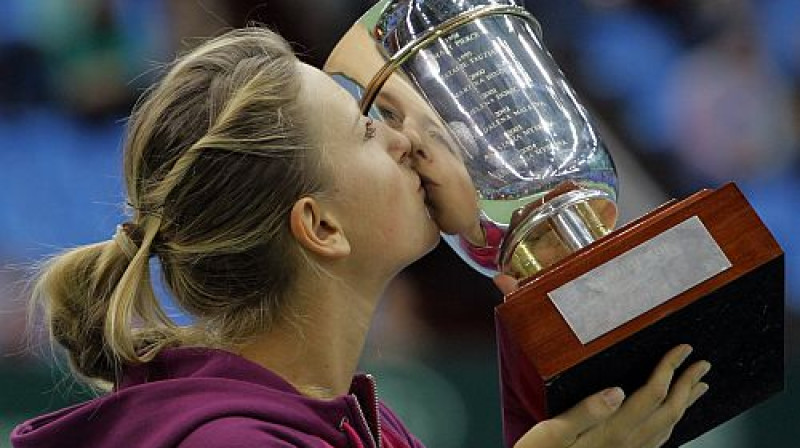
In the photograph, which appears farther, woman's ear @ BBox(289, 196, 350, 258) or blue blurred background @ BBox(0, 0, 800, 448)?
blue blurred background @ BBox(0, 0, 800, 448)

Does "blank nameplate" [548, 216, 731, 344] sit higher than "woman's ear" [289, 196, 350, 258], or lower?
lower

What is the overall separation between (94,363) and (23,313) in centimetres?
121

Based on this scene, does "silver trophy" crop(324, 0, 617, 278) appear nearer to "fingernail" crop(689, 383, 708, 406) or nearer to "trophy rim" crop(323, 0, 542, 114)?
"trophy rim" crop(323, 0, 542, 114)

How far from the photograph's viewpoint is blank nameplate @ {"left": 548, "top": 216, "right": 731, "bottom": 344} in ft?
3.79

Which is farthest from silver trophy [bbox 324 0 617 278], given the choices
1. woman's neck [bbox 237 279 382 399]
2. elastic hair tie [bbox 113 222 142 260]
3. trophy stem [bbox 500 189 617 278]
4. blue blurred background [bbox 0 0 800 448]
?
blue blurred background [bbox 0 0 800 448]

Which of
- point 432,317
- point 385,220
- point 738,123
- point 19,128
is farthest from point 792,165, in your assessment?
point 385,220

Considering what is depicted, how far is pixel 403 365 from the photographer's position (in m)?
2.49

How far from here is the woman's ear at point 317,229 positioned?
1.30m

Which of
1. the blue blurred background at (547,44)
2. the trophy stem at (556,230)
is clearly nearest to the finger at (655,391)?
the trophy stem at (556,230)

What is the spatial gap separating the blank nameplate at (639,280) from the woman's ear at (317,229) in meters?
0.22

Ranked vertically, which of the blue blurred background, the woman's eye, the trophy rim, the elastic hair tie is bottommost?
the blue blurred background

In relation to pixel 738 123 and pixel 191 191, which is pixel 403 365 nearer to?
pixel 738 123

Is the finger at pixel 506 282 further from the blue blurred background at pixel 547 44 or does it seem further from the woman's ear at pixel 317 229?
the blue blurred background at pixel 547 44

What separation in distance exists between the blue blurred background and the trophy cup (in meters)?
1.15
